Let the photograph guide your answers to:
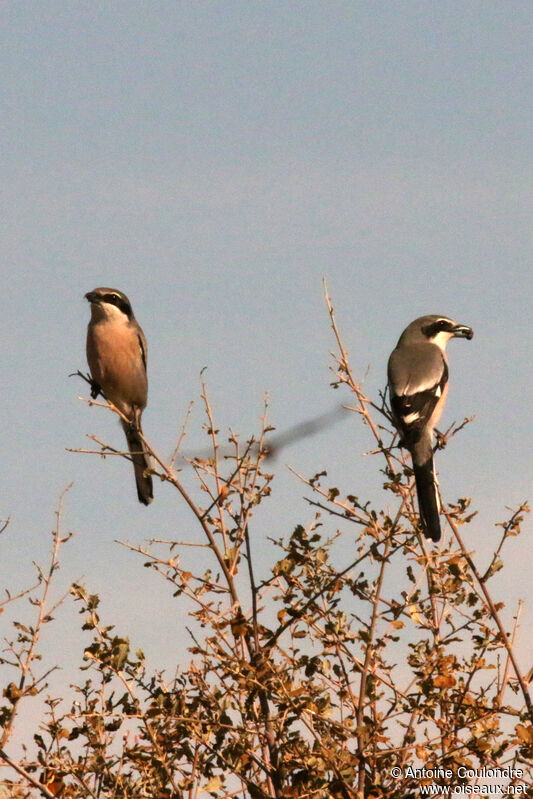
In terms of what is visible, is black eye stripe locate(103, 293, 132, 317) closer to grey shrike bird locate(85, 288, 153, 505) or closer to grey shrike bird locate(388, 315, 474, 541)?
grey shrike bird locate(85, 288, 153, 505)

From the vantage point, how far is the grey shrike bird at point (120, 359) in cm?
720

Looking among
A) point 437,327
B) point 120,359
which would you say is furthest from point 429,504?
point 120,359

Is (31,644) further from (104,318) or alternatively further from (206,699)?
(104,318)

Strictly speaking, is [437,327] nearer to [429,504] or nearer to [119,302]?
[429,504]

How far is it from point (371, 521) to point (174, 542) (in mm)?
733

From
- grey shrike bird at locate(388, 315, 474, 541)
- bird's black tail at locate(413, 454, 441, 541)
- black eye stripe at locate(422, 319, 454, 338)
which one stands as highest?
black eye stripe at locate(422, 319, 454, 338)

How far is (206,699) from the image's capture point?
3.61 m

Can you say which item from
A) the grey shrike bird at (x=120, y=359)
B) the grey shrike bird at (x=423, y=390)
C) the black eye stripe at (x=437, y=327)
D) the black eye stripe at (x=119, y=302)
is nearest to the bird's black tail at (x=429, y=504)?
the grey shrike bird at (x=423, y=390)

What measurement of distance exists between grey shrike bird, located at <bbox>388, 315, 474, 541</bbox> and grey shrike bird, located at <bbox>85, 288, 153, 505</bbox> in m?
1.75

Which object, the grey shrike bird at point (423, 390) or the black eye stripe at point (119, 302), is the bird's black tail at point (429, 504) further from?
the black eye stripe at point (119, 302)

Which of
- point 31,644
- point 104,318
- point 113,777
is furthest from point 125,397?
point 113,777

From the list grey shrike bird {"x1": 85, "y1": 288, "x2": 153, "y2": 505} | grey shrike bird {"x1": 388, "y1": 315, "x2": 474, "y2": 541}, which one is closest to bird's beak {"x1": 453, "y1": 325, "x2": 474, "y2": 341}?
grey shrike bird {"x1": 388, "y1": 315, "x2": 474, "y2": 541}

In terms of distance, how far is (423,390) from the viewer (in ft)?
21.5

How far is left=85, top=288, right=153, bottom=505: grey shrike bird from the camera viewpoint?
720 centimetres
